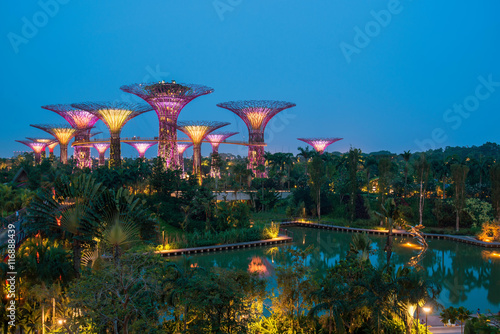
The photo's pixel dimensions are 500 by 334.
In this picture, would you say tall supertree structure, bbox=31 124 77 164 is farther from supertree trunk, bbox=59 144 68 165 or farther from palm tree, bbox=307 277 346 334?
palm tree, bbox=307 277 346 334

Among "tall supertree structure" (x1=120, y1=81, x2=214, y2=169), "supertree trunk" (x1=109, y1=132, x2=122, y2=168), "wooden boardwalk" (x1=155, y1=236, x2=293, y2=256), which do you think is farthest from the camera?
"tall supertree structure" (x1=120, y1=81, x2=214, y2=169)

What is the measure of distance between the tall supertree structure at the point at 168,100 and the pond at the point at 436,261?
18.3 metres

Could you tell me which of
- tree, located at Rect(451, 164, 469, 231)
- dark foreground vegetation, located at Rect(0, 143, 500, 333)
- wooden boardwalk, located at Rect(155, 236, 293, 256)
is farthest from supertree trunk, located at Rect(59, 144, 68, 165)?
tree, located at Rect(451, 164, 469, 231)

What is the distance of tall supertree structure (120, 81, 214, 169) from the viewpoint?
36625 millimetres

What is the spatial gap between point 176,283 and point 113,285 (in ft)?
7.50

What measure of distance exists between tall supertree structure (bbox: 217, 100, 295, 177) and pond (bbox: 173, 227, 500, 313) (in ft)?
63.6

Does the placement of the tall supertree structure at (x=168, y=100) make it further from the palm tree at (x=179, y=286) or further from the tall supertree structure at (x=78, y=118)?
the palm tree at (x=179, y=286)

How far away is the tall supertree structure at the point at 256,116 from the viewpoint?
41.7m

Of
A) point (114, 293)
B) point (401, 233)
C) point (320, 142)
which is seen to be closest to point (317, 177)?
point (401, 233)

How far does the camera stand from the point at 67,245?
1549cm

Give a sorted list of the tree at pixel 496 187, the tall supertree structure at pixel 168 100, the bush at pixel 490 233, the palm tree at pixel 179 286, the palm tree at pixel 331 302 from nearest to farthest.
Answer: the palm tree at pixel 179 286, the palm tree at pixel 331 302, the bush at pixel 490 233, the tree at pixel 496 187, the tall supertree structure at pixel 168 100

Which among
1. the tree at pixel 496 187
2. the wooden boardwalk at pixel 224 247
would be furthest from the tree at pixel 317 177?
the tree at pixel 496 187

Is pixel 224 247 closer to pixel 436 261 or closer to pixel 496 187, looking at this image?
pixel 436 261

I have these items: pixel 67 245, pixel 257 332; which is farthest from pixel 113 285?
pixel 67 245
